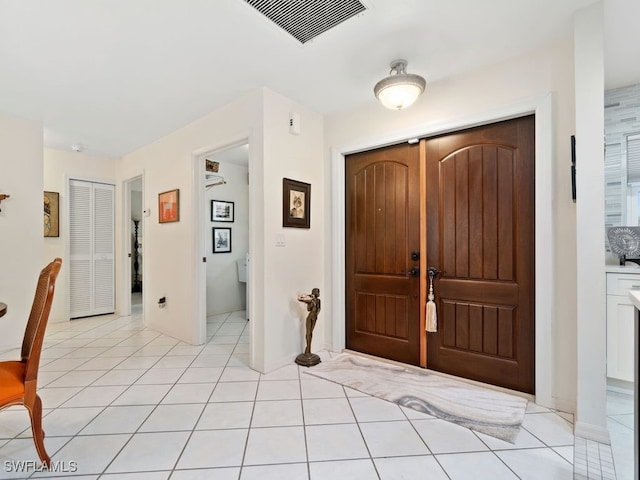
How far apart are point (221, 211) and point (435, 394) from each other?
386 cm

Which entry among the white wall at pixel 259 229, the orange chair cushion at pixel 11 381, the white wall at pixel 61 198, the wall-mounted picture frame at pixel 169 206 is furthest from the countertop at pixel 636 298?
the white wall at pixel 61 198

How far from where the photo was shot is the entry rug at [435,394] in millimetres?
1877

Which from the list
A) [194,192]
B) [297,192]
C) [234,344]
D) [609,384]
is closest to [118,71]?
[194,192]

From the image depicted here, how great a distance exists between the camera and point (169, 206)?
3635 millimetres

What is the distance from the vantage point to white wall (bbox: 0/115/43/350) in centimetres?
323

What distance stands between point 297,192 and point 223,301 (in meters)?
2.75

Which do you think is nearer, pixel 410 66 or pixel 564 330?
pixel 564 330

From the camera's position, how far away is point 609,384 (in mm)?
2268

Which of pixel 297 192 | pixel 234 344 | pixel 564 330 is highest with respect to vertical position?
pixel 297 192

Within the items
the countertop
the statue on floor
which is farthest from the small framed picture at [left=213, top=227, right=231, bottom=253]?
the countertop

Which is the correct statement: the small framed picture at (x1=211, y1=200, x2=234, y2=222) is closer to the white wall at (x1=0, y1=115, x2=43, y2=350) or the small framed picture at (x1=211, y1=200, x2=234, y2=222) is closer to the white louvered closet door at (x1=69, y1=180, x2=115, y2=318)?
the white louvered closet door at (x1=69, y1=180, x2=115, y2=318)

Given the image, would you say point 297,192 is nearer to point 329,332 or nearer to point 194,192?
point 194,192

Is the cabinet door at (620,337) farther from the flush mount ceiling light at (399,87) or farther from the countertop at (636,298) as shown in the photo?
the flush mount ceiling light at (399,87)

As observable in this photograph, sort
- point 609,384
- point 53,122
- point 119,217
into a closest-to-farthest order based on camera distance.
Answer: point 609,384 → point 53,122 → point 119,217
